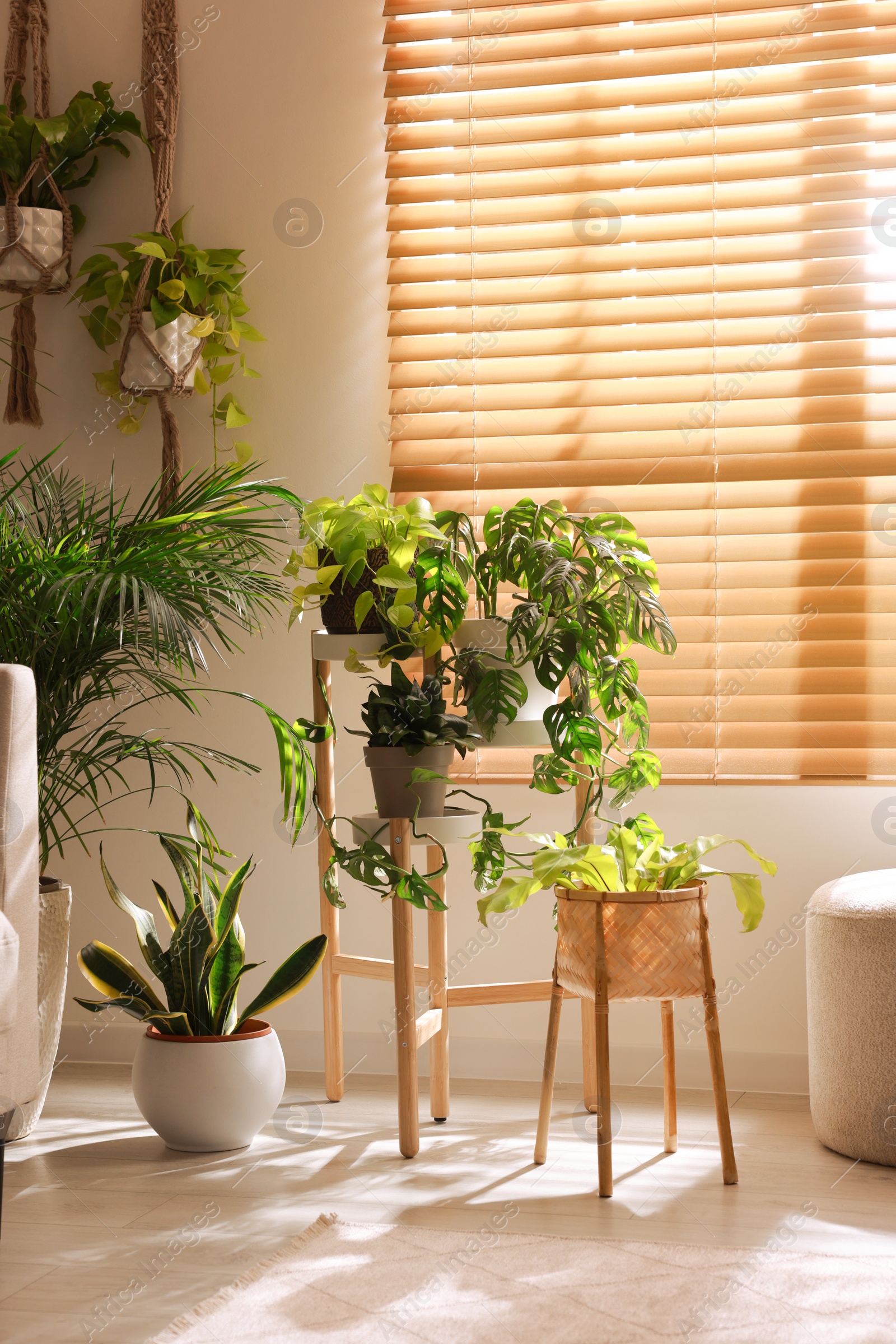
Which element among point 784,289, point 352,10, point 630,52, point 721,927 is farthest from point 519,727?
point 352,10

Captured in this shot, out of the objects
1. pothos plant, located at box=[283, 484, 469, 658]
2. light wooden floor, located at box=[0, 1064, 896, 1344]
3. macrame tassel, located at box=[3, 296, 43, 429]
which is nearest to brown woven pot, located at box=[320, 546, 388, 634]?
pothos plant, located at box=[283, 484, 469, 658]

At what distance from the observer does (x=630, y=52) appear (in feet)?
8.56

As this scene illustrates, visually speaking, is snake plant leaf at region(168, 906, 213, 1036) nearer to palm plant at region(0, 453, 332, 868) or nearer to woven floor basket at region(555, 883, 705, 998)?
palm plant at region(0, 453, 332, 868)

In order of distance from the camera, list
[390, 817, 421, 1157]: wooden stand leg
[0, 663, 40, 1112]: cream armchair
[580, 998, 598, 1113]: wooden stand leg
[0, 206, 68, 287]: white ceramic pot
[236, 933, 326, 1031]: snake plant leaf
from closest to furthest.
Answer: [0, 663, 40, 1112]: cream armchair, [390, 817, 421, 1157]: wooden stand leg, [236, 933, 326, 1031]: snake plant leaf, [580, 998, 598, 1113]: wooden stand leg, [0, 206, 68, 287]: white ceramic pot

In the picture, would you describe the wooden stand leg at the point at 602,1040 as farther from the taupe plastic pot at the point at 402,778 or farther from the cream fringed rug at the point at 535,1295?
the taupe plastic pot at the point at 402,778

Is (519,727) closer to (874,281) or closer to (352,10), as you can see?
(874,281)

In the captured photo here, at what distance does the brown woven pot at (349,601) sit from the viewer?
2.23 metres

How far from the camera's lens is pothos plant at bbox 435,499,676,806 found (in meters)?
2.11

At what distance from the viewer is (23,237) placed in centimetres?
269

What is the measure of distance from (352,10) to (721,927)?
2205mm

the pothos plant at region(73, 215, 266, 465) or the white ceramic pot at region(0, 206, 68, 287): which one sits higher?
the white ceramic pot at region(0, 206, 68, 287)

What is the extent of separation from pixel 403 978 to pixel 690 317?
1.49 metres

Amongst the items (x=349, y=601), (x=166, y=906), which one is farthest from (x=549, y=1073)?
(x=349, y=601)

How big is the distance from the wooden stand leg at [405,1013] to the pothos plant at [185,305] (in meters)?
1.12
